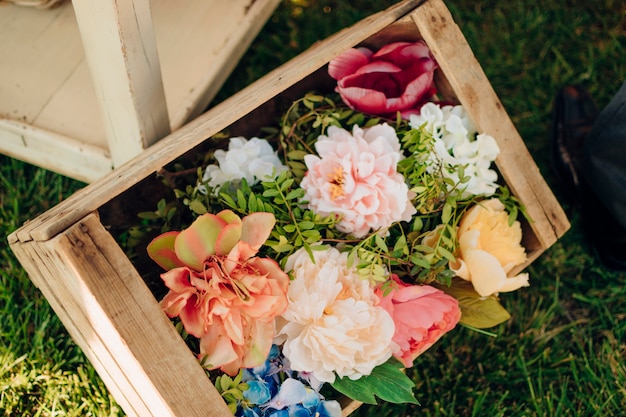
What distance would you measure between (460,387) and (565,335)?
0.34m

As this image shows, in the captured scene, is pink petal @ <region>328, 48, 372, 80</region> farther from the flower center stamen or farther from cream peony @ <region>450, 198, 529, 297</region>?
cream peony @ <region>450, 198, 529, 297</region>

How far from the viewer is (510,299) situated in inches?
61.4

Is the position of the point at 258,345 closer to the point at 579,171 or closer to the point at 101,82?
the point at 101,82

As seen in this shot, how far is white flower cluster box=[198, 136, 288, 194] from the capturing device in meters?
1.08

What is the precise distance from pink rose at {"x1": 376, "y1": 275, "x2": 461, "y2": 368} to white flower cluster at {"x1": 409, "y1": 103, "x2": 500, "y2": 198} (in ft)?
0.71

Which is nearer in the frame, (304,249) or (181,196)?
(304,249)

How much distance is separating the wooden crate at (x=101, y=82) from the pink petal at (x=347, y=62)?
0.35 metres

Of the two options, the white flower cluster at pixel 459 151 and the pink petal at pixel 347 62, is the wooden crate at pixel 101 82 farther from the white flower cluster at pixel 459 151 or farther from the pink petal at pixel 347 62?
the white flower cluster at pixel 459 151

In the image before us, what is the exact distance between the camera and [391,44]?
1.15 meters

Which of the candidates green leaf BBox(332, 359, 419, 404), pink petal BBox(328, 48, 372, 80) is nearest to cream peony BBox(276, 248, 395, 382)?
green leaf BBox(332, 359, 419, 404)

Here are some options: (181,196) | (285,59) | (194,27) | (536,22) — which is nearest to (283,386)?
(181,196)

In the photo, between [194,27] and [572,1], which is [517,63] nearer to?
[572,1]

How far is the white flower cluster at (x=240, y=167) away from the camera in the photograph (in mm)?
1081

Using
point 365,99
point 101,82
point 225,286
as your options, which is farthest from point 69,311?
point 365,99
